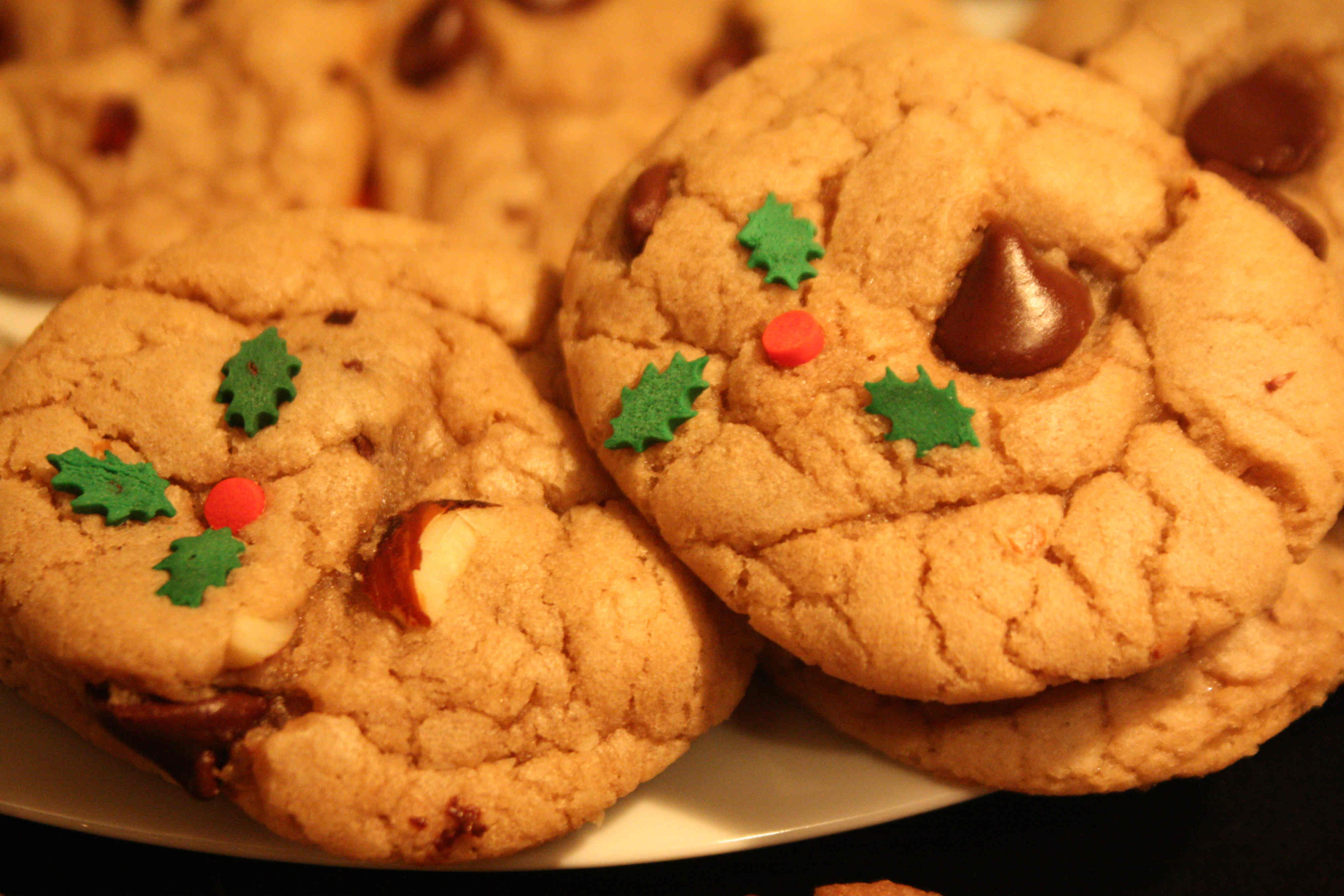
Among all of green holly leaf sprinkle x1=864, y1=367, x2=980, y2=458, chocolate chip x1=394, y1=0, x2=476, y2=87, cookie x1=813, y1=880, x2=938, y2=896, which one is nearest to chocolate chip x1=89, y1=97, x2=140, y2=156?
chocolate chip x1=394, y1=0, x2=476, y2=87

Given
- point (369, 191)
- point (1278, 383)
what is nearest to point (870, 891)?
point (1278, 383)

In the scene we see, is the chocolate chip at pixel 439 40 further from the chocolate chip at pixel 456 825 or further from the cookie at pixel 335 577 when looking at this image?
the chocolate chip at pixel 456 825

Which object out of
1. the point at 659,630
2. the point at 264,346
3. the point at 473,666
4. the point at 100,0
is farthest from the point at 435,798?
the point at 100,0

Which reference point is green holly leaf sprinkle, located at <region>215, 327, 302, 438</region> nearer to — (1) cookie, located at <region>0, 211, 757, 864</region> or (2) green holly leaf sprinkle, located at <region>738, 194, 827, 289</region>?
(1) cookie, located at <region>0, 211, 757, 864</region>

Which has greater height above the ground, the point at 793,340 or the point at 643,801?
the point at 793,340

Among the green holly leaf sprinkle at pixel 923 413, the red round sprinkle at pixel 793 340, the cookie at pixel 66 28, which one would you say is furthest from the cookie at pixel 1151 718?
the cookie at pixel 66 28

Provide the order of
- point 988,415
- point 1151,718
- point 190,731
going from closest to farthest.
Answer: point 190,731
point 988,415
point 1151,718

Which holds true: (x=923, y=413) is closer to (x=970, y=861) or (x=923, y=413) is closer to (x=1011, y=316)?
(x=1011, y=316)
